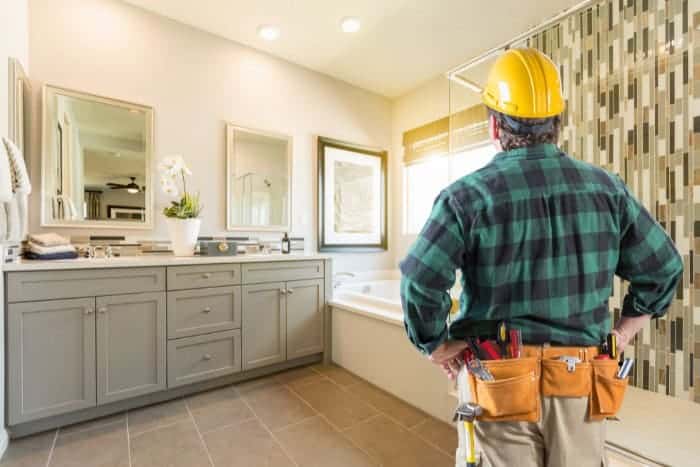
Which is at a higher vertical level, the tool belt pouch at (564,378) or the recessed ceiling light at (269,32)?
the recessed ceiling light at (269,32)

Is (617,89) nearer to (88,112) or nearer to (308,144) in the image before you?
(308,144)

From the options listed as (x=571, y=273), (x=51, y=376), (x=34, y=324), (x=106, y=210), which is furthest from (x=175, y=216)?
(x=571, y=273)

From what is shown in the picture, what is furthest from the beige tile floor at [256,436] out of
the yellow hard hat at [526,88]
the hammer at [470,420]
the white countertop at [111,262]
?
the yellow hard hat at [526,88]

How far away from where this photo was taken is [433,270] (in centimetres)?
67

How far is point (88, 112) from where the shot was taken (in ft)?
7.30

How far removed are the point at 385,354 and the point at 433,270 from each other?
1.68 m

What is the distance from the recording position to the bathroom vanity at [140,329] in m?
1.63

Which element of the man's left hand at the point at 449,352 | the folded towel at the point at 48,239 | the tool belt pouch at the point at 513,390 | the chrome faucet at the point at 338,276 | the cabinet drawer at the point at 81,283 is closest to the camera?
the tool belt pouch at the point at 513,390

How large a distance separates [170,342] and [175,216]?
2.87ft

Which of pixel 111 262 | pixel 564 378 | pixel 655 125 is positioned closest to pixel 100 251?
pixel 111 262

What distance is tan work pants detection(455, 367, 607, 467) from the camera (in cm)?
68

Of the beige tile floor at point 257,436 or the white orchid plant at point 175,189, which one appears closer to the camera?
the beige tile floor at point 257,436

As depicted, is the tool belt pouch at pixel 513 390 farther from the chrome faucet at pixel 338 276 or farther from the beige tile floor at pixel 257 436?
the chrome faucet at pixel 338 276

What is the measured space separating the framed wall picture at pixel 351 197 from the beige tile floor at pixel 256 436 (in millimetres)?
1594
